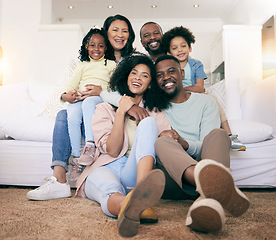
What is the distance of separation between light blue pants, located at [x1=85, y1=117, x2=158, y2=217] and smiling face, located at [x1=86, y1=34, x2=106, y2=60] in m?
0.86

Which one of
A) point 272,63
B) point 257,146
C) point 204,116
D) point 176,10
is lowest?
point 257,146

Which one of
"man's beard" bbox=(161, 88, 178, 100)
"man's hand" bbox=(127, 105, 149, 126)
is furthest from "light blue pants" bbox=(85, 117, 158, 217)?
"man's beard" bbox=(161, 88, 178, 100)

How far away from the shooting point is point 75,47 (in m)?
4.86

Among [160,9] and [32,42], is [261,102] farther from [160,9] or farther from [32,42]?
[160,9]

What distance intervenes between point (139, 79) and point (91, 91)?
33cm

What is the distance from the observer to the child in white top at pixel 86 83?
4.92ft

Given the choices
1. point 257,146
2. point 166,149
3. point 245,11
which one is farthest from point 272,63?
point 166,149

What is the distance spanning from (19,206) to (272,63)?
4.24 m

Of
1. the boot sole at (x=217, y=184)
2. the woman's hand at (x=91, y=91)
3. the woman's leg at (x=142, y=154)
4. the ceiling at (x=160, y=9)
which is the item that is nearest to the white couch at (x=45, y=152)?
the woman's hand at (x=91, y=91)

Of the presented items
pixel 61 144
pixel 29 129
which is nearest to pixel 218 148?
pixel 61 144

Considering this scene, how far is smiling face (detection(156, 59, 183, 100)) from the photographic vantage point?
1.49 meters

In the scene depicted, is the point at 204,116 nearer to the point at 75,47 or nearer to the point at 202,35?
the point at 75,47

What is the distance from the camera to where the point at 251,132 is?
1.77 meters

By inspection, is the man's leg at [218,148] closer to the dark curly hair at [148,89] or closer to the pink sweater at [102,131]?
the pink sweater at [102,131]
